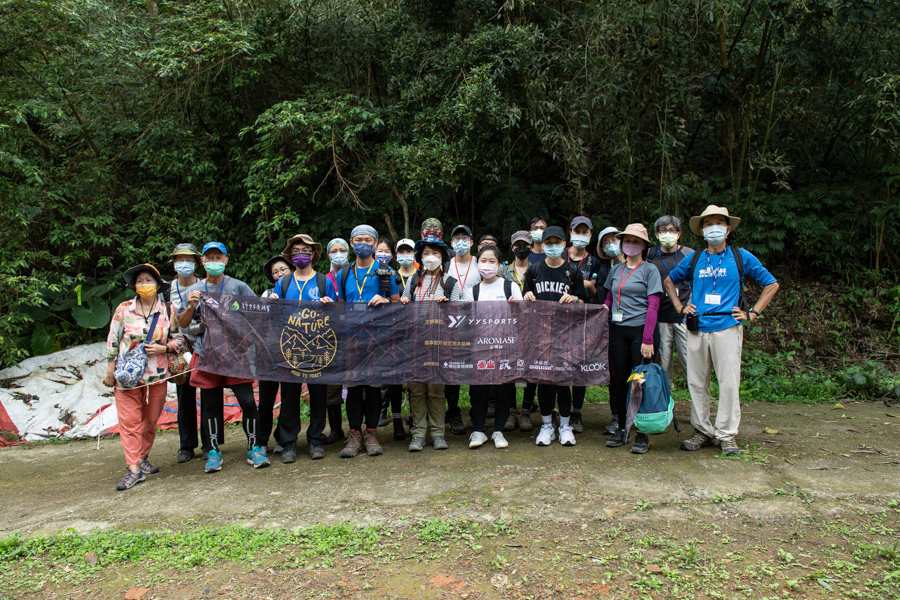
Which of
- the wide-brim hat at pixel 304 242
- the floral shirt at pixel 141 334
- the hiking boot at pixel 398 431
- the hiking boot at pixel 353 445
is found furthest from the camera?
the hiking boot at pixel 398 431

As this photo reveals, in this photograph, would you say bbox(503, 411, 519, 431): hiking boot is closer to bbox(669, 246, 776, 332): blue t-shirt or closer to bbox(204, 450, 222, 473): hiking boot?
bbox(669, 246, 776, 332): blue t-shirt

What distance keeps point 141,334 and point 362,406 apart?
196 cm

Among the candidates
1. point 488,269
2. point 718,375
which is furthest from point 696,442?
point 488,269

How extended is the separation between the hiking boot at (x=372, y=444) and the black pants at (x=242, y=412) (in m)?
0.94

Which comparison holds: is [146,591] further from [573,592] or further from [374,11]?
[374,11]

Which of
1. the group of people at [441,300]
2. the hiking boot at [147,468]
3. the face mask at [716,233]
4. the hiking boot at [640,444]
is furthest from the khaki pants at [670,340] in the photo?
the hiking boot at [147,468]

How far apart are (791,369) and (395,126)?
7087 millimetres

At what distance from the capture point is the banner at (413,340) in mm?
4911

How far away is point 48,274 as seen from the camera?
29.2ft

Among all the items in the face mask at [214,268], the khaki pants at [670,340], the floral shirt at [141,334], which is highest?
the face mask at [214,268]

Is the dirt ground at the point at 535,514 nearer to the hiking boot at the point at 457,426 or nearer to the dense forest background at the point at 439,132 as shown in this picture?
the hiking boot at the point at 457,426

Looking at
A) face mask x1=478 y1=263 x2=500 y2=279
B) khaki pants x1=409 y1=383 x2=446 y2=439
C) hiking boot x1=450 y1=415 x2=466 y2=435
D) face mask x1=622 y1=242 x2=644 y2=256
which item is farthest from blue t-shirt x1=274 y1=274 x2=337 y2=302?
face mask x1=622 y1=242 x2=644 y2=256

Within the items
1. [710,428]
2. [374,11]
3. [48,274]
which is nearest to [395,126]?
[374,11]

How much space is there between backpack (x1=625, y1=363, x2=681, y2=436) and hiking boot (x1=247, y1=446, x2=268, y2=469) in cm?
309
